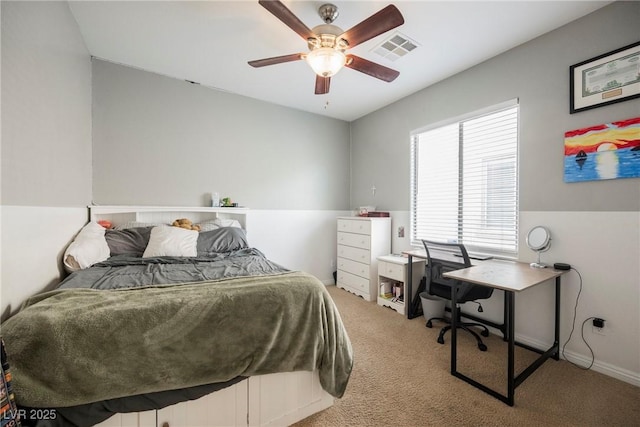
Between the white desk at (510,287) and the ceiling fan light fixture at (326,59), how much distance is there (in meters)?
1.74

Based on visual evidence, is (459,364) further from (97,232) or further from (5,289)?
(97,232)

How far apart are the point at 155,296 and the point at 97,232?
1.54 m

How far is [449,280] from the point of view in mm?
2314

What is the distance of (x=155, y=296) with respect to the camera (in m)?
1.22

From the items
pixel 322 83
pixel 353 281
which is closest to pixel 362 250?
pixel 353 281

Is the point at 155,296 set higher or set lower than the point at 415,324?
higher

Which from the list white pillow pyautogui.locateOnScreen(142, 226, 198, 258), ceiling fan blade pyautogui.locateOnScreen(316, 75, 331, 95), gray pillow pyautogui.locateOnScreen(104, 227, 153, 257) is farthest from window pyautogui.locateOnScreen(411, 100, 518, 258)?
gray pillow pyautogui.locateOnScreen(104, 227, 153, 257)

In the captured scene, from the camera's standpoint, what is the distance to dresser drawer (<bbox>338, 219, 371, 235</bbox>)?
135 inches

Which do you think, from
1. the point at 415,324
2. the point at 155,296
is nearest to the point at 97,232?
the point at 155,296

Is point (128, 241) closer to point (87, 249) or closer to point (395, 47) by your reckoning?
point (87, 249)

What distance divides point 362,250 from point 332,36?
2502 millimetres

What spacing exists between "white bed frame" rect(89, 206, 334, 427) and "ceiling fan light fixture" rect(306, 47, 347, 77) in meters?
2.00

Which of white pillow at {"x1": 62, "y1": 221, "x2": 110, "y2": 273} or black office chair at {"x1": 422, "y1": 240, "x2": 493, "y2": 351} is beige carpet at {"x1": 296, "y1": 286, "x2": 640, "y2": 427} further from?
white pillow at {"x1": 62, "y1": 221, "x2": 110, "y2": 273}

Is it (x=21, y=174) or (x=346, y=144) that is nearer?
(x=21, y=174)
